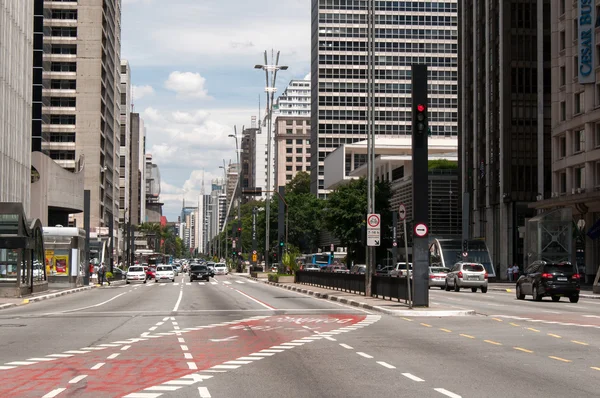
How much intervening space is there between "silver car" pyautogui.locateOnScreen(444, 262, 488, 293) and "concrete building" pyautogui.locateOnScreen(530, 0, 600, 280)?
13603 millimetres

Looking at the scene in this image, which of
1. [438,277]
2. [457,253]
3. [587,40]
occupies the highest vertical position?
[587,40]

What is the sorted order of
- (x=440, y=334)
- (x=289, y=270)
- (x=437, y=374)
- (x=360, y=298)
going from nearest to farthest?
(x=437, y=374) < (x=440, y=334) < (x=360, y=298) < (x=289, y=270)

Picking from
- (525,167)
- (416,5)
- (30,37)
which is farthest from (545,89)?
(416,5)

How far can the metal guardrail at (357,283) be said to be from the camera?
1235 inches

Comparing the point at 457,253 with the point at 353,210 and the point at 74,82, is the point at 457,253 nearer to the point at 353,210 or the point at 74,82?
the point at 353,210

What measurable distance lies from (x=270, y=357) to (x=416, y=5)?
144m

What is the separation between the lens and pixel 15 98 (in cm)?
6406

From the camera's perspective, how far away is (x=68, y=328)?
73.4ft

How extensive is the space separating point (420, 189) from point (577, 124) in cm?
3858

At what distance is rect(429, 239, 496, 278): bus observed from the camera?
64750 millimetres

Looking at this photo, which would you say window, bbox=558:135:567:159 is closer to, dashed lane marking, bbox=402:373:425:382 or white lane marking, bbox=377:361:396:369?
white lane marking, bbox=377:361:396:369

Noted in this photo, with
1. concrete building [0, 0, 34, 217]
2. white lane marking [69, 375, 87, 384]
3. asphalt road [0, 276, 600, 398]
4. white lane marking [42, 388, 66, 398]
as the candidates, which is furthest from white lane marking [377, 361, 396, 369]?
concrete building [0, 0, 34, 217]

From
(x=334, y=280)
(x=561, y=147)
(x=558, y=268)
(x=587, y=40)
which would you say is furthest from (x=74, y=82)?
(x=558, y=268)

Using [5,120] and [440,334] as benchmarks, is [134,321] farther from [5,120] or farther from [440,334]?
→ [5,120]
